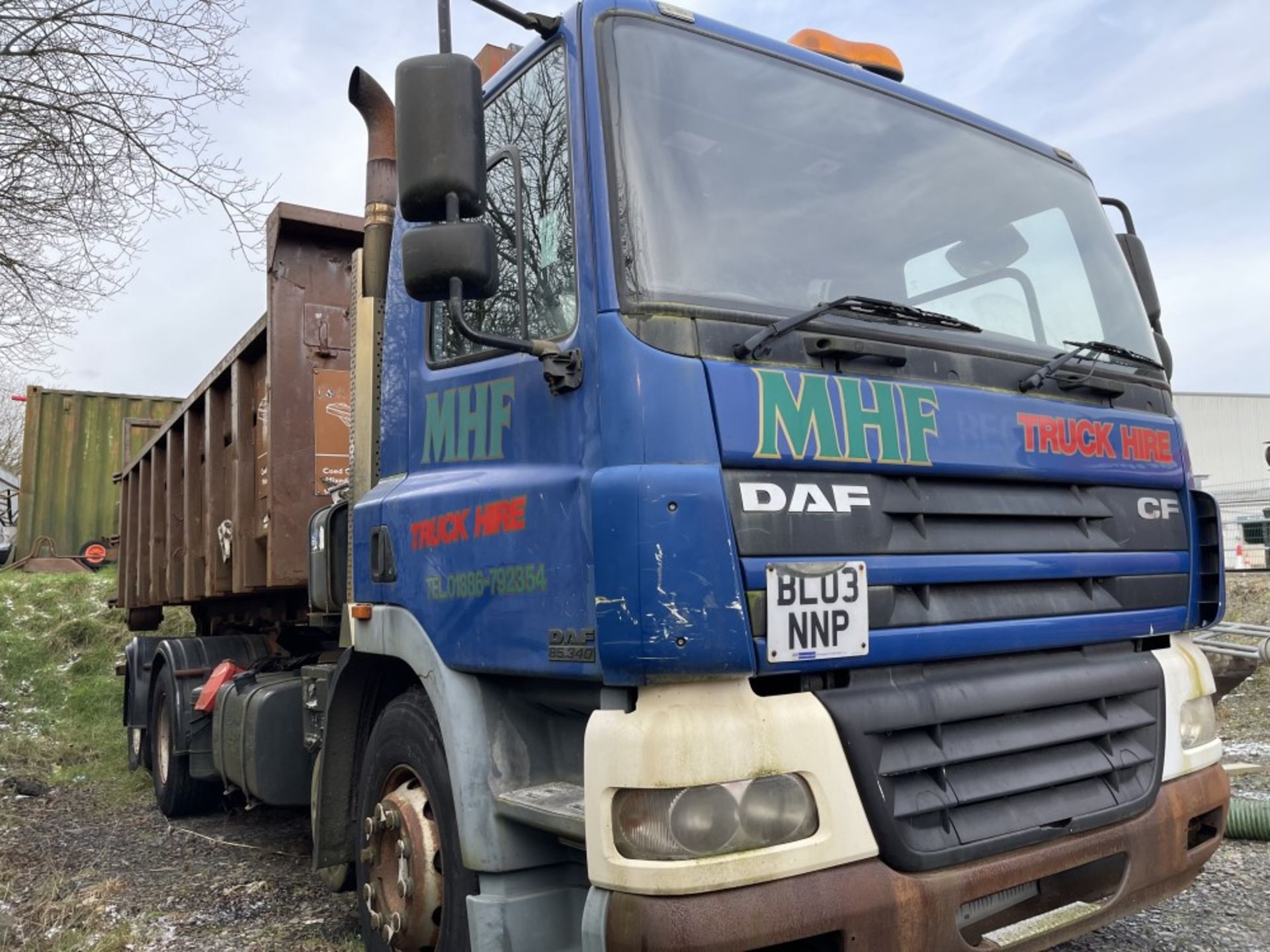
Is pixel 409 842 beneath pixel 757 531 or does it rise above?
beneath

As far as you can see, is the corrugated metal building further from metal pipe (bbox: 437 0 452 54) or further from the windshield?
metal pipe (bbox: 437 0 452 54)

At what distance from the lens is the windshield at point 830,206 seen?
94.0 inches

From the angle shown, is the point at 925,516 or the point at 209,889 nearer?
the point at 925,516

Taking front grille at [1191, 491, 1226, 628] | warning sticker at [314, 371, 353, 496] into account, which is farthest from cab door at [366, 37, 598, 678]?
front grille at [1191, 491, 1226, 628]

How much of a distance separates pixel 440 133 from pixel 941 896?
198 cm

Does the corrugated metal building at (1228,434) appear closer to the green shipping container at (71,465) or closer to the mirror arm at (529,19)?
the green shipping container at (71,465)

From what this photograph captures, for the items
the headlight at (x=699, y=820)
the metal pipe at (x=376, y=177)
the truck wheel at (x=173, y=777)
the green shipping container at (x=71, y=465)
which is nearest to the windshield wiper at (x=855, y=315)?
the headlight at (x=699, y=820)

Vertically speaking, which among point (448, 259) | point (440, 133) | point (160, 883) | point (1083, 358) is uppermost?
point (440, 133)

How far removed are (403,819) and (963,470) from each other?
5.79 ft

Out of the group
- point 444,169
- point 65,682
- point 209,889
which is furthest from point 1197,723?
point 65,682

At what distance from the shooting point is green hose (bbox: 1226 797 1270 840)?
4309mm

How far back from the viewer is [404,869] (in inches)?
111

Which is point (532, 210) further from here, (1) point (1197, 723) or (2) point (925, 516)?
(1) point (1197, 723)

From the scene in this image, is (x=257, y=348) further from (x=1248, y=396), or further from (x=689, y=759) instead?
(x=1248, y=396)
